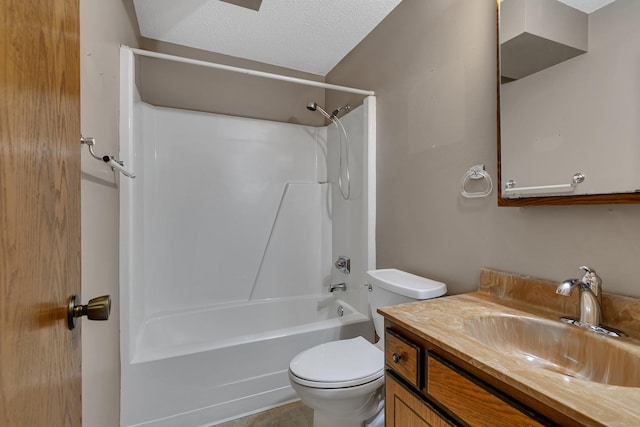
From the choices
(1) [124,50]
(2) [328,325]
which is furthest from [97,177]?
(2) [328,325]

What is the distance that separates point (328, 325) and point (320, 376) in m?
0.68

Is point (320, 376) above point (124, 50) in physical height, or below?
below

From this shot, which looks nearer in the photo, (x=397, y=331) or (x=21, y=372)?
(x=21, y=372)

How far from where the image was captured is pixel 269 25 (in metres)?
1.95

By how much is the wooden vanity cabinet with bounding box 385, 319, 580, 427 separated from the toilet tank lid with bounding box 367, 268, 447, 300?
336mm

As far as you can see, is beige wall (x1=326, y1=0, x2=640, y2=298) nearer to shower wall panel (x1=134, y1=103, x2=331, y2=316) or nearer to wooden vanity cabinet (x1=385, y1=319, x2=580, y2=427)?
wooden vanity cabinet (x1=385, y1=319, x2=580, y2=427)

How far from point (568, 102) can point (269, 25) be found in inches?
70.5

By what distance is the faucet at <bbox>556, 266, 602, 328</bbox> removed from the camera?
0.81m

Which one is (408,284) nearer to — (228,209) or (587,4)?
(587,4)

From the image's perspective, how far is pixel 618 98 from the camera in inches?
32.8

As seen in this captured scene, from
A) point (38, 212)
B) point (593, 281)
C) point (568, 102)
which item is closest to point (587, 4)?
point (568, 102)

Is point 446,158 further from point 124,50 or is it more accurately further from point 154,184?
point 154,184

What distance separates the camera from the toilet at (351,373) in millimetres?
1212

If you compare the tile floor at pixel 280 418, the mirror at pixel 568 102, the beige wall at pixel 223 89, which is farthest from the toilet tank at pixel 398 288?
the beige wall at pixel 223 89
